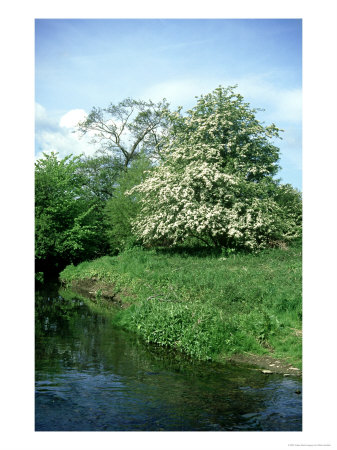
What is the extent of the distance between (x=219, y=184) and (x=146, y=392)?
13929 millimetres

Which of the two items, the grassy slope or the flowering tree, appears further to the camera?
the flowering tree

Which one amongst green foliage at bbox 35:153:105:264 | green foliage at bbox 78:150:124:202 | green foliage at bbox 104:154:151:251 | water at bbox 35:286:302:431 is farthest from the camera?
green foliage at bbox 78:150:124:202

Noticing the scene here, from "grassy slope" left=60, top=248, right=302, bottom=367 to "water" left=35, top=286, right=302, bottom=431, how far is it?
72 centimetres

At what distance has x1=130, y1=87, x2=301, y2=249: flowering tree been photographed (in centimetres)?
1980

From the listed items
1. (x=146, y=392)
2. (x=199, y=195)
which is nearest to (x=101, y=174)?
(x=199, y=195)

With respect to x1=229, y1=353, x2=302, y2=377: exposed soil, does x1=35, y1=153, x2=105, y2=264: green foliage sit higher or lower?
higher

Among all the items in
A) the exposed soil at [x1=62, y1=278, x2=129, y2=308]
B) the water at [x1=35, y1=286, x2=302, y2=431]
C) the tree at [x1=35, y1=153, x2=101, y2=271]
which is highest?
the tree at [x1=35, y1=153, x2=101, y2=271]

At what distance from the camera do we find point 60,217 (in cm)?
2822

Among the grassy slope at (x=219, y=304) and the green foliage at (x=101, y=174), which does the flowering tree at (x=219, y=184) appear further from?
the green foliage at (x=101, y=174)

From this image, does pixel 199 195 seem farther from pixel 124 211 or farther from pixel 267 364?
pixel 267 364

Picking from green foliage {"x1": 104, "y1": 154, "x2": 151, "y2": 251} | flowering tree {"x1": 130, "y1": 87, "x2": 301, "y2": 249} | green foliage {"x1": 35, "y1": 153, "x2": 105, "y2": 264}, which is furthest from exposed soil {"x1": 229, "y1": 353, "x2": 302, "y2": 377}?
green foliage {"x1": 35, "y1": 153, "x2": 105, "y2": 264}

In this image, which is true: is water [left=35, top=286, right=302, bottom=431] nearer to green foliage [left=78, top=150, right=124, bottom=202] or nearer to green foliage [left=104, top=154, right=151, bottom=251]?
green foliage [left=104, top=154, right=151, bottom=251]
